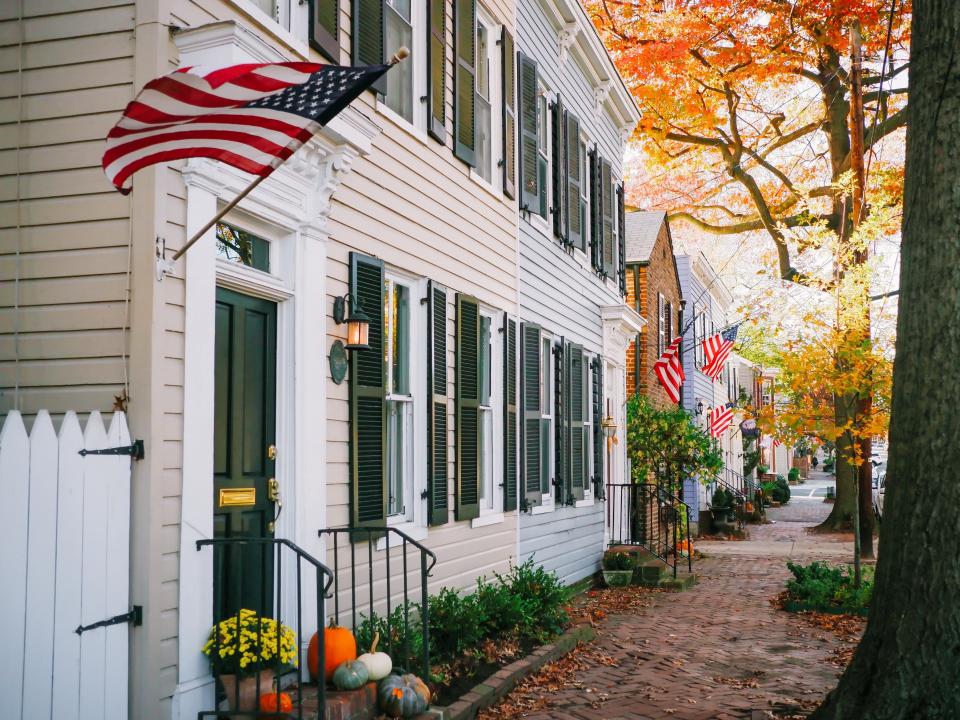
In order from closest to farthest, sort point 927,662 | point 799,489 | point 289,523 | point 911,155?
point 927,662 → point 911,155 → point 289,523 → point 799,489

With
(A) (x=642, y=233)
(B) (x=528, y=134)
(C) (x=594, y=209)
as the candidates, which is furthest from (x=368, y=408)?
(A) (x=642, y=233)

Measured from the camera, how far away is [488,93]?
10211mm

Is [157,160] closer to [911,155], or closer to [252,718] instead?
[252,718]

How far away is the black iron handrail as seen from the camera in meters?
4.91

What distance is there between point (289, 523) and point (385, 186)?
274 cm

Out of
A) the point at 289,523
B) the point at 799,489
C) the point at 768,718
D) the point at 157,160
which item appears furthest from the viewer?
the point at 799,489

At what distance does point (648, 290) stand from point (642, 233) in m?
1.47

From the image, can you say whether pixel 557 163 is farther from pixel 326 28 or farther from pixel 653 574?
pixel 326 28

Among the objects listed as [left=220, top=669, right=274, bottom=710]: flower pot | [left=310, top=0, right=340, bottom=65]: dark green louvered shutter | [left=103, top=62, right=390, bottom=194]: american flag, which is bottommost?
[left=220, top=669, right=274, bottom=710]: flower pot

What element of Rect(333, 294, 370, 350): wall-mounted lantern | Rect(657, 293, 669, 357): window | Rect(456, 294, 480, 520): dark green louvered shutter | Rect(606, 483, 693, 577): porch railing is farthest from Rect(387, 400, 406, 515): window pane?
Rect(657, 293, 669, 357): window

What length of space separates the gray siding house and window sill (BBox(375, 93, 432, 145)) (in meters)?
2.93

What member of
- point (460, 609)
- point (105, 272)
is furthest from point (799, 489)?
point (105, 272)

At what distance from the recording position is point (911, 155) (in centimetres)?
521

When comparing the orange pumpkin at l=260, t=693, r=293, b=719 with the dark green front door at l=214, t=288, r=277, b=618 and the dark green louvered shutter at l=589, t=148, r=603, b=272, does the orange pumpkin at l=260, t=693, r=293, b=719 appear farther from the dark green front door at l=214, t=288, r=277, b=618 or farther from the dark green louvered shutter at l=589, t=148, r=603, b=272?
the dark green louvered shutter at l=589, t=148, r=603, b=272
